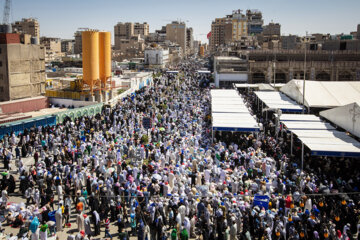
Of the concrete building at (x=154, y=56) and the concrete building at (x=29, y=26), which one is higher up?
the concrete building at (x=29, y=26)

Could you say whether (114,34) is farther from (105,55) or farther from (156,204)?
(156,204)

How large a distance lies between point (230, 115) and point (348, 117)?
7.05 m

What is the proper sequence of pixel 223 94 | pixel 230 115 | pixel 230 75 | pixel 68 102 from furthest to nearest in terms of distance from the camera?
pixel 230 75
pixel 68 102
pixel 223 94
pixel 230 115

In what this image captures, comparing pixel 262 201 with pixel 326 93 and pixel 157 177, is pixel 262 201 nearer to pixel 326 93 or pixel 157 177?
pixel 157 177

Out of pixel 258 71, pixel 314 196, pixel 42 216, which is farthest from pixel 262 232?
pixel 258 71

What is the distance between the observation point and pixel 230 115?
2192cm

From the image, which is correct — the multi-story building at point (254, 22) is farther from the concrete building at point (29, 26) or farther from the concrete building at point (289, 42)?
the concrete building at point (29, 26)

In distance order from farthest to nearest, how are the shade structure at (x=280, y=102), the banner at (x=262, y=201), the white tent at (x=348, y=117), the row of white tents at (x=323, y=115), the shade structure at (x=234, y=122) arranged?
the shade structure at (x=280, y=102) < the shade structure at (x=234, y=122) < the white tent at (x=348, y=117) < the row of white tents at (x=323, y=115) < the banner at (x=262, y=201)

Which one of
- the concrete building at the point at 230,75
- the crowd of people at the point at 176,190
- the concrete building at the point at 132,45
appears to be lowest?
the crowd of people at the point at 176,190

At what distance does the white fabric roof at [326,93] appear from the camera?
2327 cm

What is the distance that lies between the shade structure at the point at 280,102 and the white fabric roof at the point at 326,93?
21.8 inches

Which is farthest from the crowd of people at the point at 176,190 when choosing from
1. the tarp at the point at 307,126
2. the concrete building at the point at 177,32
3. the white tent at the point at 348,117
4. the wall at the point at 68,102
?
the concrete building at the point at 177,32

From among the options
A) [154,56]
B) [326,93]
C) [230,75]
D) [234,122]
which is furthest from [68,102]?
[154,56]

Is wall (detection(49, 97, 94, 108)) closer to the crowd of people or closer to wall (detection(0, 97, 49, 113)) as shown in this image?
wall (detection(0, 97, 49, 113))
